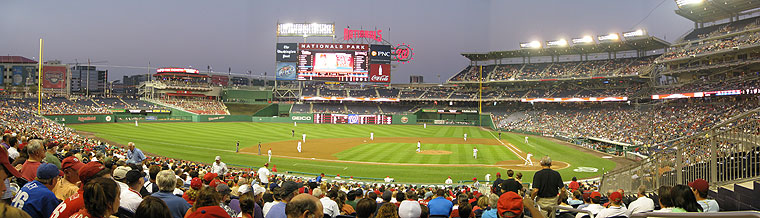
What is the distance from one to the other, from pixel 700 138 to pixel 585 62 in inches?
2653

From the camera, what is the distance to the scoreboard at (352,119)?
75.4 meters

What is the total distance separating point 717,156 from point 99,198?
380 inches

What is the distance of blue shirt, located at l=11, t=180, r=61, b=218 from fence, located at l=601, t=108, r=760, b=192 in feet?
31.1

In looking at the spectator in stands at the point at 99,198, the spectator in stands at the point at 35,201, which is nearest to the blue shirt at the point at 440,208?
the spectator in stands at the point at 99,198

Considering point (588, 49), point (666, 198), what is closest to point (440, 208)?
point (666, 198)

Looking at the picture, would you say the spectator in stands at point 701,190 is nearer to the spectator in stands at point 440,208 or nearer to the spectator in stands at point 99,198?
the spectator in stands at point 440,208

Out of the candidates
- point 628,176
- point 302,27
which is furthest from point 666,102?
point 302,27

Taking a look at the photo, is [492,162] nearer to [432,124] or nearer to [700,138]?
[700,138]

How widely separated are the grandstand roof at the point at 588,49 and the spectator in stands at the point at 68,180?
216ft

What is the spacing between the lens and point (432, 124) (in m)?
74.8

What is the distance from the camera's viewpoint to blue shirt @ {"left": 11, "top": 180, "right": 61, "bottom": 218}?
4.25m

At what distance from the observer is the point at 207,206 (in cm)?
382

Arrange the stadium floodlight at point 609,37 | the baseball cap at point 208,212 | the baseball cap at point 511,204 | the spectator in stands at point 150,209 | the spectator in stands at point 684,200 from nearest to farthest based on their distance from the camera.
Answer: the spectator in stands at point 150,209, the baseball cap at point 208,212, the baseball cap at point 511,204, the spectator in stands at point 684,200, the stadium floodlight at point 609,37

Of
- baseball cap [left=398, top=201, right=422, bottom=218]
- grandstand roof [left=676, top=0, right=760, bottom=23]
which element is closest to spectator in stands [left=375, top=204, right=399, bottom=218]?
baseball cap [left=398, top=201, right=422, bottom=218]
